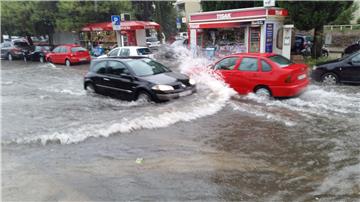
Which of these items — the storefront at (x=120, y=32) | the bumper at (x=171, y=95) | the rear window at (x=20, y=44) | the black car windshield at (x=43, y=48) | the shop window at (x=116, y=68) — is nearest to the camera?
the bumper at (x=171, y=95)

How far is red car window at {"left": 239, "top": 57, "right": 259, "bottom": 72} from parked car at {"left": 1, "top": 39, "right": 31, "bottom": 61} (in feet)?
83.4

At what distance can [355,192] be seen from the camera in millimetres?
4695

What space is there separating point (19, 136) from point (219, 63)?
6383 mm

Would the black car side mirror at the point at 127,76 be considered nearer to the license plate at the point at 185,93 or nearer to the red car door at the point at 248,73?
the license plate at the point at 185,93

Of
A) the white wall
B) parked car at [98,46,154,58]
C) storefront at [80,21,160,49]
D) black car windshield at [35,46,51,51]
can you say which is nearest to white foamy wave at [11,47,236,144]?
parked car at [98,46,154,58]

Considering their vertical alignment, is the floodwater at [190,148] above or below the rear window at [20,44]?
below

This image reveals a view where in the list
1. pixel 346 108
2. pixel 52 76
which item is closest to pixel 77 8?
pixel 52 76

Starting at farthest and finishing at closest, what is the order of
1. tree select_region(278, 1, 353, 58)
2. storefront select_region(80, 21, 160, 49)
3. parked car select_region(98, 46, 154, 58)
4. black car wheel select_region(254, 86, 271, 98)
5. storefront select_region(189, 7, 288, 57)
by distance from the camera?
storefront select_region(80, 21, 160, 49) → parked car select_region(98, 46, 154, 58) → storefront select_region(189, 7, 288, 57) → tree select_region(278, 1, 353, 58) → black car wheel select_region(254, 86, 271, 98)

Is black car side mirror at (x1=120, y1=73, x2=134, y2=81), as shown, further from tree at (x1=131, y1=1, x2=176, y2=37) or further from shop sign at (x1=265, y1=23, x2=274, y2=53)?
tree at (x1=131, y1=1, x2=176, y2=37)

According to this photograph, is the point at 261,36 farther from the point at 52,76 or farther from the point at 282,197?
the point at 282,197

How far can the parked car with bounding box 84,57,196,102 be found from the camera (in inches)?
391

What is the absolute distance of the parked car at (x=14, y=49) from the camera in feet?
102

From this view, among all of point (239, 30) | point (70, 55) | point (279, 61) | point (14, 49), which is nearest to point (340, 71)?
point (279, 61)

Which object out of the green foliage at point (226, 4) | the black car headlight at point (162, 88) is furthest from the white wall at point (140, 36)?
the black car headlight at point (162, 88)
